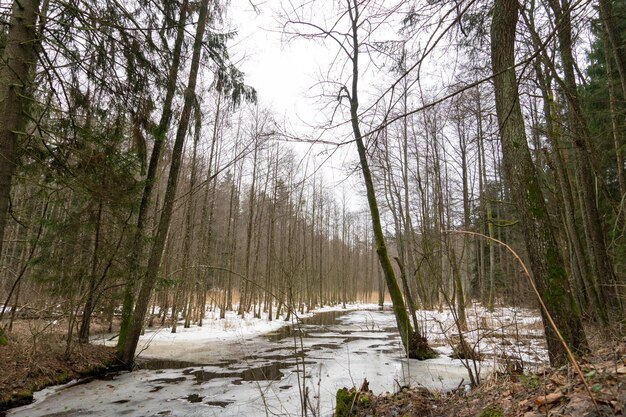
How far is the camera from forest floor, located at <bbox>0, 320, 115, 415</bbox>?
4897mm

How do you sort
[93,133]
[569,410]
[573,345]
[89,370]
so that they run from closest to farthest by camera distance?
[569,410], [573,345], [93,133], [89,370]

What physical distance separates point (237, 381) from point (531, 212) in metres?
5.47

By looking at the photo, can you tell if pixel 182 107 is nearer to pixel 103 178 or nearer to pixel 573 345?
pixel 103 178

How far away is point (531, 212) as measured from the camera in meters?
4.04

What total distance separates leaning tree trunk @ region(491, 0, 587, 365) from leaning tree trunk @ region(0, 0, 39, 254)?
16.8 feet

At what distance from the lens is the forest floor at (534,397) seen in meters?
1.98

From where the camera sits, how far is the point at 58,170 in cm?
535

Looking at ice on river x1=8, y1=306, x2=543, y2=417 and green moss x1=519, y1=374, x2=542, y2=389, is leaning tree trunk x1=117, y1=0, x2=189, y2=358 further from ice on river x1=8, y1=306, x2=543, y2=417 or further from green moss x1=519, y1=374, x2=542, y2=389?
green moss x1=519, y1=374, x2=542, y2=389

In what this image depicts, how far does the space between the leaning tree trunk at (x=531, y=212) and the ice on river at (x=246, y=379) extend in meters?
0.49

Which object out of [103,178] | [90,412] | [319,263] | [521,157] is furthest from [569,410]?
[319,263]

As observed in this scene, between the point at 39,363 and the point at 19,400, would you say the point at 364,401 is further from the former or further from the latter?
the point at 39,363

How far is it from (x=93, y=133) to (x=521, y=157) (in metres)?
6.29

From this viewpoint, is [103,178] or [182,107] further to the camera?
[182,107]

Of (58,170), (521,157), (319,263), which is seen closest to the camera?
(521,157)
